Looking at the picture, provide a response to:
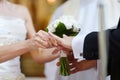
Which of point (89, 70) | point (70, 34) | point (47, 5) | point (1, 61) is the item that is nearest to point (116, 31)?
point (70, 34)

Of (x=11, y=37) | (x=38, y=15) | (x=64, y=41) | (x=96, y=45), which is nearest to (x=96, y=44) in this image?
(x=96, y=45)

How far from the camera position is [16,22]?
2734mm

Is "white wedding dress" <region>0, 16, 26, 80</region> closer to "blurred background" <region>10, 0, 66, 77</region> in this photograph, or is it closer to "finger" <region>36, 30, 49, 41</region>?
"finger" <region>36, 30, 49, 41</region>

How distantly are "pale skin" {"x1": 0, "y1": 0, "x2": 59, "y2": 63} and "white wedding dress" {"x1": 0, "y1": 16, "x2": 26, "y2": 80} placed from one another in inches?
2.2

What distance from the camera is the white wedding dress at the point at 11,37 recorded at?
2631mm

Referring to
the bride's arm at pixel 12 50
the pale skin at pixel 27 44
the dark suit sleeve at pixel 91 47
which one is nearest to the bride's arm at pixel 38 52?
the pale skin at pixel 27 44

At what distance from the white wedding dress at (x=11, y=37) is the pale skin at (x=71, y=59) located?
17.0 inches

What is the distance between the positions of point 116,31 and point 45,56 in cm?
99

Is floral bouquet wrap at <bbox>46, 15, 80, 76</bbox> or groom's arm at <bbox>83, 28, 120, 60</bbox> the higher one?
floral bouquet wrap at <bbox>46, 15, 80, 76</bbox>

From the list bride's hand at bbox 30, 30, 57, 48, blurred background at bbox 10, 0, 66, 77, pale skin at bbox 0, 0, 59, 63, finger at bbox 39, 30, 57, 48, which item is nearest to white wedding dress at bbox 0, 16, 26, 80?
pale skin at bbox 0, 0, 59, 63

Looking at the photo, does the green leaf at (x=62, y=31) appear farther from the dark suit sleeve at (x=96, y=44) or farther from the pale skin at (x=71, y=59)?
the dark suit sleeve at (x=96, y=44)

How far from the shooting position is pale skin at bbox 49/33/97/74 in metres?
2.28

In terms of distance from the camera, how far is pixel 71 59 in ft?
8.06

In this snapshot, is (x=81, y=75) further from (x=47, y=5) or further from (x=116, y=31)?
(x=47, y=5)
